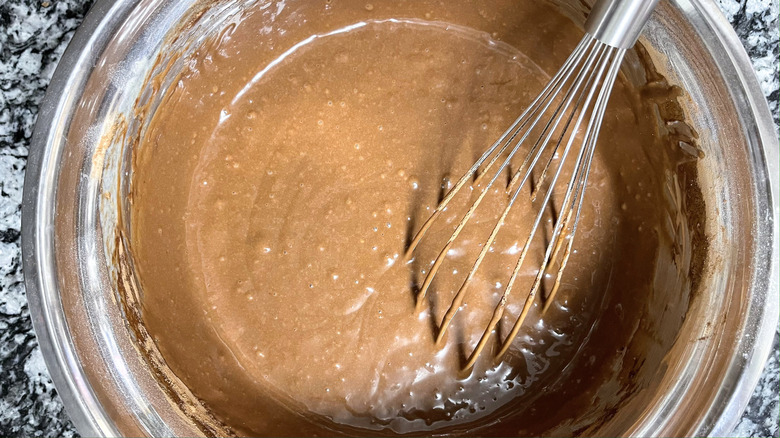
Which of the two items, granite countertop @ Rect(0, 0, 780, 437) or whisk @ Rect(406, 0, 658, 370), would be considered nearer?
whisk @ Rect(406, 0, 658, 370)

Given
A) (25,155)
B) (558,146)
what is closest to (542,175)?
(558,146)

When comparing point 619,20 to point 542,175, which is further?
point 542,175

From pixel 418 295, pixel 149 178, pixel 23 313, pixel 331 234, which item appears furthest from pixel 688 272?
pixel 23 313

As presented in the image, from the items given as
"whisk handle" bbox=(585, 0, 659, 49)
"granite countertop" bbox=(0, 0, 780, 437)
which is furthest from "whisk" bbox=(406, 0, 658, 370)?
"granite countertop" bbox=(0, 0, 780, 437)

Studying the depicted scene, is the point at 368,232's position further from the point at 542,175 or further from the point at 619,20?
the point at 619,20

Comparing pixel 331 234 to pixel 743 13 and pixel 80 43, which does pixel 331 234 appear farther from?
pixel 743 13

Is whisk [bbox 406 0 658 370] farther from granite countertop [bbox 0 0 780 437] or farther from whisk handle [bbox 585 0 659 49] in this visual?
granite countertop [bbox 0 0 780 437]
